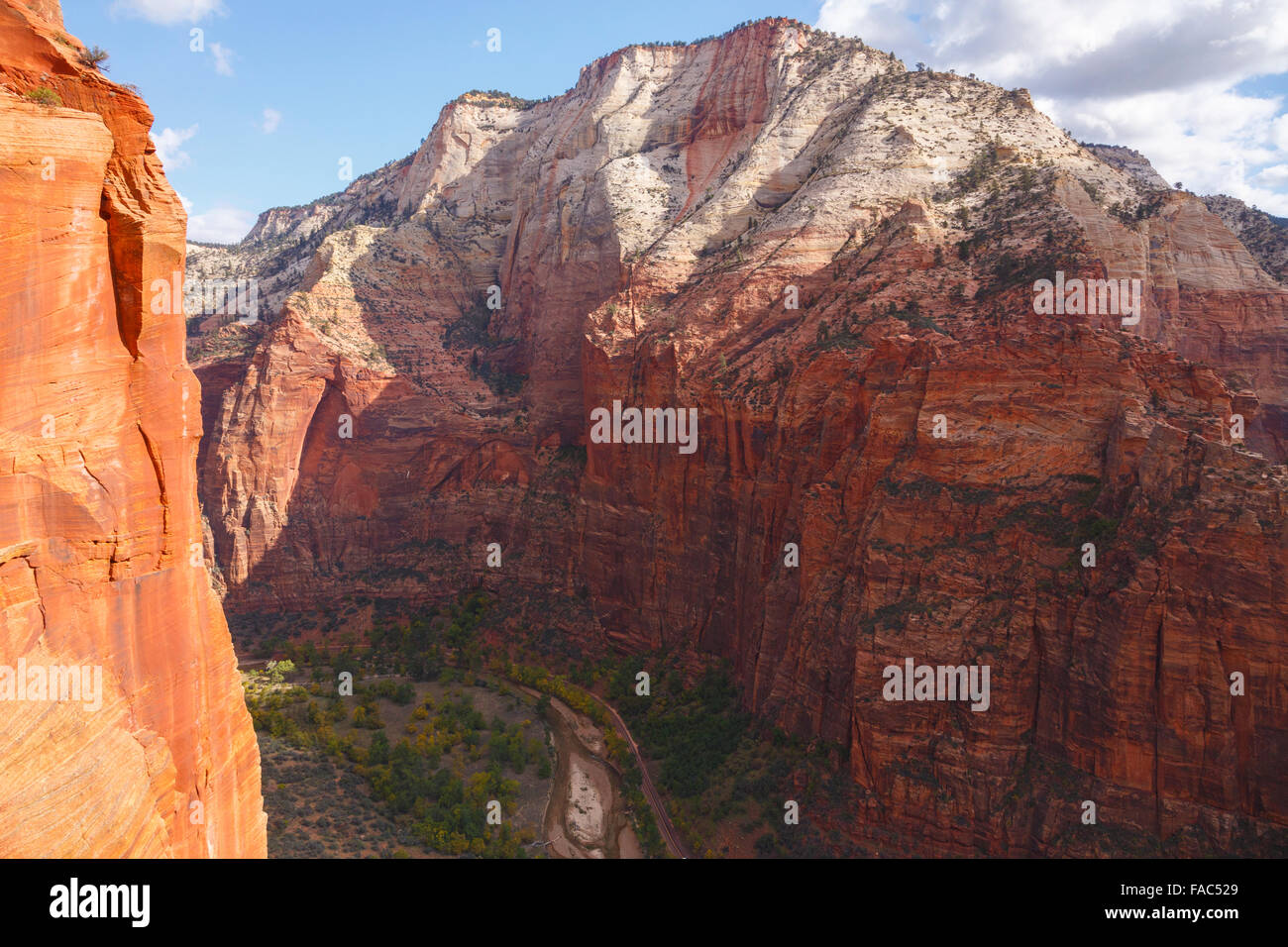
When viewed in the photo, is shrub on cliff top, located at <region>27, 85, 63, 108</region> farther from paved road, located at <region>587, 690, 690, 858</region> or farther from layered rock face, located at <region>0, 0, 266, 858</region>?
paved road, located at <region>587, 690, 690, 858</region>

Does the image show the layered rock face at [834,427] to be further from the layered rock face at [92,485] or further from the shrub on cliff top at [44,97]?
the shrub on cliff top at [44,97]

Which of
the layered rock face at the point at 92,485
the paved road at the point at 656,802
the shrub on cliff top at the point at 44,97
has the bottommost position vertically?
the paved road at the point at 656,802

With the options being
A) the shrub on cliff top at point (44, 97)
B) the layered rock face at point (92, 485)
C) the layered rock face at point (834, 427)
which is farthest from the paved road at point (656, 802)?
the shrub on cliff top at point (44, 97)

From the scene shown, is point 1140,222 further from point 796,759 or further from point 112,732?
point 112,732

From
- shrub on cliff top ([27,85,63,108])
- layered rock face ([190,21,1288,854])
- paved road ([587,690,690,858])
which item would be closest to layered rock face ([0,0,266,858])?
shrub on cliff top ([27,85,63,108])

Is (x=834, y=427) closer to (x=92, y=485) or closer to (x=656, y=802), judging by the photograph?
(x=656, y=802)

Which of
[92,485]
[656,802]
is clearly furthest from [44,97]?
[656,802]
